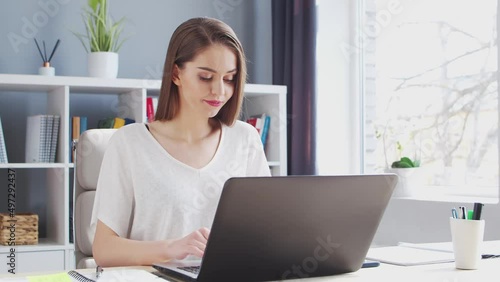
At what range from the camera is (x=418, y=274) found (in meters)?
1.36

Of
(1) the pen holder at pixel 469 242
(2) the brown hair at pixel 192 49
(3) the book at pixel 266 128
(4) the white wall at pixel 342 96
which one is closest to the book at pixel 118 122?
(3) the book at pixel 266 128

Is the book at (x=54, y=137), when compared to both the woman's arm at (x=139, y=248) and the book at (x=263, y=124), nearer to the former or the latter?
the book at (x=263, y=124)

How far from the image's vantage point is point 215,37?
1.80 m

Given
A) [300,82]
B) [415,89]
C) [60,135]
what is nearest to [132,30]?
[60,135]

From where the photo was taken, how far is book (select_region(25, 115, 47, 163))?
304 cm

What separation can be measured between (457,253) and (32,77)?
2.08 metres

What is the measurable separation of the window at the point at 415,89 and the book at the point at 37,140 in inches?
52.7

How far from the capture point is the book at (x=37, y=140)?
9.98ft

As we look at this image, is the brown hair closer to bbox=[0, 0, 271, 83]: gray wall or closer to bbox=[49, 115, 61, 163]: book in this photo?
bbox=[49, 115, 61, 163]: book

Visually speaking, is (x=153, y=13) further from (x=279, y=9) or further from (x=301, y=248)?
(x=301, y=248)

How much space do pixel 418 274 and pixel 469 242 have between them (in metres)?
0.15

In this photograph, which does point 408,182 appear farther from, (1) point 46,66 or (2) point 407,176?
(1) point 46,66

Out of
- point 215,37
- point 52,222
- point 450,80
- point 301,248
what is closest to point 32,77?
point 52,222

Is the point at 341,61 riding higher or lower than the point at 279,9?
lower
